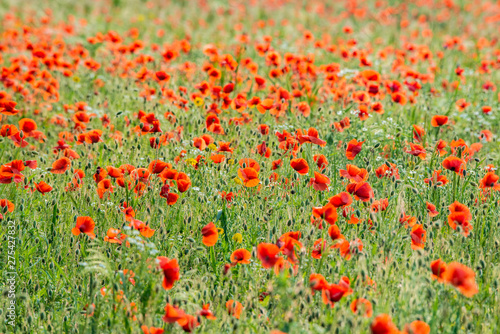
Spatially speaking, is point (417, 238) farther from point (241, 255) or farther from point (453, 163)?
point (241, 255)

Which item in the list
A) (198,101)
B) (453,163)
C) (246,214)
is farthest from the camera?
(198,101)

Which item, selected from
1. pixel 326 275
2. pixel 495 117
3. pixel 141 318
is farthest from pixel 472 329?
pixel 495 117

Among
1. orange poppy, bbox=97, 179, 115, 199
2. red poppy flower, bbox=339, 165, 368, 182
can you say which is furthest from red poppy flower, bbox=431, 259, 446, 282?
orange poppy, bbox=97, 179, 115, 199

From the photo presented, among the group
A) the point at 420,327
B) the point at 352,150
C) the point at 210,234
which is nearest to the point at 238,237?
the point at 210,234

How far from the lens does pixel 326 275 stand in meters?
2.49

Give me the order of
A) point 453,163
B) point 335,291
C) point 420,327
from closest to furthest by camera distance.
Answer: point 420,327 → point 335,291 → point 453,163

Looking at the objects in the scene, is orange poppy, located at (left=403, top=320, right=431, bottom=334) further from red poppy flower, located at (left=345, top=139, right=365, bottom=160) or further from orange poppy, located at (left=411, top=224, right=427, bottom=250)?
red poppy flower, located at (left=345, top=139, right=365, bottom=160)

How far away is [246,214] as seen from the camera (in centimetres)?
295

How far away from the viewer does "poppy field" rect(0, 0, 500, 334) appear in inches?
82.9

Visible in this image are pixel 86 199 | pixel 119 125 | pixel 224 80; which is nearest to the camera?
pixel 86 199

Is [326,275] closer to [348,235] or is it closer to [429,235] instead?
[348,235]

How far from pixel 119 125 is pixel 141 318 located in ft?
8.97

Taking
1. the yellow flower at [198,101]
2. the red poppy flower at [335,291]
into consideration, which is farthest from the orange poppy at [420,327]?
the yellow flower at [198,101]

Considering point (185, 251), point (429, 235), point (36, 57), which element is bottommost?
point (185, 251)
